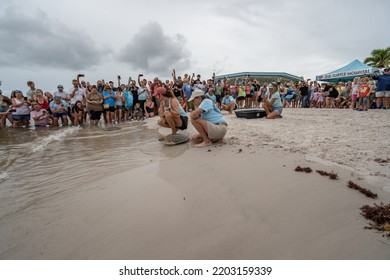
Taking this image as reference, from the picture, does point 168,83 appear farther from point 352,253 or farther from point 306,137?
point 352,253

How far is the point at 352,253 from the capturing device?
1.34 meters

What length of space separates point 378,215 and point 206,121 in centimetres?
297

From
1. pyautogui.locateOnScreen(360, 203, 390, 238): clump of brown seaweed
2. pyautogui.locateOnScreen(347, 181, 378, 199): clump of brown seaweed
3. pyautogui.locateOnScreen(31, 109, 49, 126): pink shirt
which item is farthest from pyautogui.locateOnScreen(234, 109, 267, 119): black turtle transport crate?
pyautogui.locateOnScreen(31, 109, 49, 126): pink shirt

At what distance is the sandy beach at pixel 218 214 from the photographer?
4.82 feet

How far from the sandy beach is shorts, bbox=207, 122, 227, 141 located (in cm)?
109

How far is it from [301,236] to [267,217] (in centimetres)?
29

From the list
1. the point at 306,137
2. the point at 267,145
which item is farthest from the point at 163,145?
the point at 306,137

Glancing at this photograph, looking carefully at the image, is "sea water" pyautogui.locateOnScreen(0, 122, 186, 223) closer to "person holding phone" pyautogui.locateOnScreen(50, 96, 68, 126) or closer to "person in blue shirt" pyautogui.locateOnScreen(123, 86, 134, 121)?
"person holding phone" pyautogui.locateOnScreen(50, 96, 68, 126)

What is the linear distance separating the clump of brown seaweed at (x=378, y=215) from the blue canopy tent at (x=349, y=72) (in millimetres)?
18005

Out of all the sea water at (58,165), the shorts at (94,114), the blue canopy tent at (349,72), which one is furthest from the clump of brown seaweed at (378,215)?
the blue canopy tent at (349,72)

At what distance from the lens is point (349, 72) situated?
54.0ft

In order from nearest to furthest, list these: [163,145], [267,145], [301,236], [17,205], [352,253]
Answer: [352,253] → [301,236] → [17,205] → [267,145] → [163,145]

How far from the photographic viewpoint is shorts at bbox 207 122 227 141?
4.10 m
